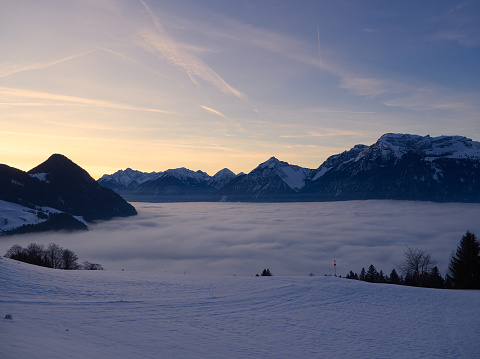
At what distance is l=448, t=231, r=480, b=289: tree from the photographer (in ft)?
160

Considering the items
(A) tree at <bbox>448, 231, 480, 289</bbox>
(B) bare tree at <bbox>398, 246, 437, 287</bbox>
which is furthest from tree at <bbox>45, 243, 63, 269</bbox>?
(A) tree at <bbox>448, 231, 480, 289</bbox>

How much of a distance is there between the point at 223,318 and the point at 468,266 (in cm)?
4706

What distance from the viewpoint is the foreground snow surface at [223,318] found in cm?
1652

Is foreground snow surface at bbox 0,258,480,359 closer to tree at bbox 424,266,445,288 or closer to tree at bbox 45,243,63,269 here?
tree at bbox 45,243,63,269

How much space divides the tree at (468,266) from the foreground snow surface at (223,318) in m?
20.1

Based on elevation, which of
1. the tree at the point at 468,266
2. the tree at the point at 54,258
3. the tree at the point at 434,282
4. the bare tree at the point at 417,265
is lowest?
the tree at the point at 434,282

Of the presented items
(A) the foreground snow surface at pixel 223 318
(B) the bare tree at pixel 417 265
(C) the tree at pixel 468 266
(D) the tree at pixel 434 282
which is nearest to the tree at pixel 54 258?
(A) the foreground snow surface at pixel 223 318

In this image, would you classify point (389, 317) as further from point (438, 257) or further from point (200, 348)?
point (438, 257)

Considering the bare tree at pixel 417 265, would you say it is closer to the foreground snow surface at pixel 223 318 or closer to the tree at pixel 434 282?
the tree at pixel 434 282

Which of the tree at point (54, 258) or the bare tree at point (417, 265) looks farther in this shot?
the tree at point (54, 258)

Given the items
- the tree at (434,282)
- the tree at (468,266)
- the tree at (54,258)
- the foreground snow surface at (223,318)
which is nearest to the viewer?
the foreground snow surface at (223,318)

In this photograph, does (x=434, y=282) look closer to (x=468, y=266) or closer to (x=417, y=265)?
(x=417, y=265)

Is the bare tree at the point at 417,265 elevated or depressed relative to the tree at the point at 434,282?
elevated

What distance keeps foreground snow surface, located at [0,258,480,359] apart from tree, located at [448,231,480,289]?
65.8ft
